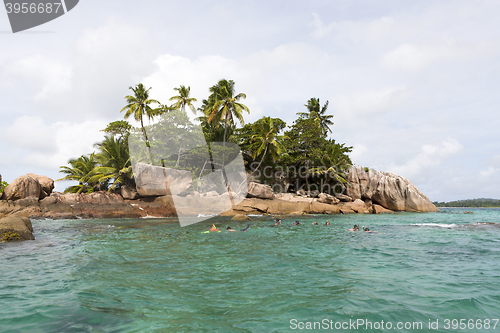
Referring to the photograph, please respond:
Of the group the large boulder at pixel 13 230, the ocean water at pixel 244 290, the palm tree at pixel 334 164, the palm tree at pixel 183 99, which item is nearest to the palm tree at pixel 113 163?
the palm tree at pixel 183 99

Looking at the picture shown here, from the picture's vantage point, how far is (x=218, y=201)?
1104 inches

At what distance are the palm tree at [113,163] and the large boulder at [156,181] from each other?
120 inches

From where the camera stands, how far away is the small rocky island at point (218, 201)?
23109mm

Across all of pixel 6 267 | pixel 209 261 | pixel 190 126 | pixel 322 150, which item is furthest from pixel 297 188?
pixel 6 267

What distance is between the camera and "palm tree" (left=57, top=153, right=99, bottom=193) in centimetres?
3381

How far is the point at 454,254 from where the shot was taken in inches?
358

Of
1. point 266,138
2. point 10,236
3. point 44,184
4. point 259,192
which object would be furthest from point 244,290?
point 44,184

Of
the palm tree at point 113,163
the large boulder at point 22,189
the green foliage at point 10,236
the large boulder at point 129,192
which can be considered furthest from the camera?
the palm tree at point 113,163

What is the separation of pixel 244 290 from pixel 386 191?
37.4 m

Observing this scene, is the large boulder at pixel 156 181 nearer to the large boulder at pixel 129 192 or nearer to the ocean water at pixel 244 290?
the large boulder at pixel 129 192

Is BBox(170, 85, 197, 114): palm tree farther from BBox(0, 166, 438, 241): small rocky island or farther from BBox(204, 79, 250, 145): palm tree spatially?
BBox(0, 166, 438, 241): small rocky island

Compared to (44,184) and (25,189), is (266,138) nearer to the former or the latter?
(44,184)

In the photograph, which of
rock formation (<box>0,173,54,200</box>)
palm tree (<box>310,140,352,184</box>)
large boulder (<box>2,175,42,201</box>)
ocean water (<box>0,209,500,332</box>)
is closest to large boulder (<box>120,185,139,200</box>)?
rock formation (<box>0,173,54,200</box>)

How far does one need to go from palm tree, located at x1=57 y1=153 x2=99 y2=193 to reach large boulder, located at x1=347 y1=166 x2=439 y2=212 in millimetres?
36055
